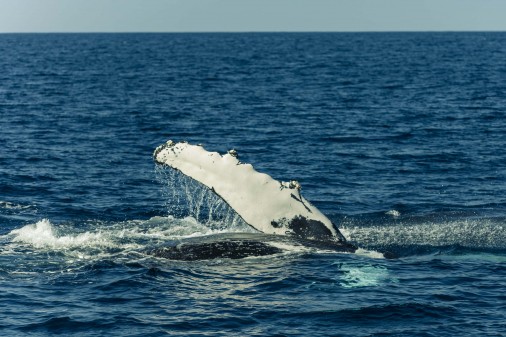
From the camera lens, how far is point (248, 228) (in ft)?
66.0

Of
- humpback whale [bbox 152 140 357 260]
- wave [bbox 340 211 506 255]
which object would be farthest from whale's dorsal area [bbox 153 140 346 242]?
wave [bbox 340 211 506 255]

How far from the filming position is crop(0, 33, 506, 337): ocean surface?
15.6 m

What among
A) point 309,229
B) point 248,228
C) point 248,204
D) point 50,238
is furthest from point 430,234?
point 50,238

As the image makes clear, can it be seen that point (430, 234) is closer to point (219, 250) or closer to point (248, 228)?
point (248, 228)

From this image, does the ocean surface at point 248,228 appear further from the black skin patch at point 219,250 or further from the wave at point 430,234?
the black skin patch at point 219,250

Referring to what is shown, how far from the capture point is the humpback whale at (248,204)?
16859 millimetres

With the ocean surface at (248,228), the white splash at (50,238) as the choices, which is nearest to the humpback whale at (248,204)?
the ocean surface at (248,228)

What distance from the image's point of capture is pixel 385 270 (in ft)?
58.3

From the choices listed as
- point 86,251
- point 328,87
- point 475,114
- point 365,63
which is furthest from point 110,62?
point 86,251

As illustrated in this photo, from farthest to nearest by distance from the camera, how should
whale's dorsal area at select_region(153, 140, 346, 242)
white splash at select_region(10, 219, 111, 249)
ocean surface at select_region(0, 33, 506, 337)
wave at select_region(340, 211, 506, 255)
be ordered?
white splash at select_region(10, 219, 111, 249) < wave at select_region(340, 211, 506, 255) < whale's dorsal area at select_region(153, 140, 346, 242) < ocean surface at select_region(0, 33, 506, 337)

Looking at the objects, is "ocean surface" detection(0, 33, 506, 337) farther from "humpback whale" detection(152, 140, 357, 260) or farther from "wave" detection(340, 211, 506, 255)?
"humpback whale" detection(152, 140, 357, 260)

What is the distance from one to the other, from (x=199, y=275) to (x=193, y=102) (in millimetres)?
43875

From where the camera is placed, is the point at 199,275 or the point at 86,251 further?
the point at 86,251

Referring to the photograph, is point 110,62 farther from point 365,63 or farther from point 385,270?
point 385,270
